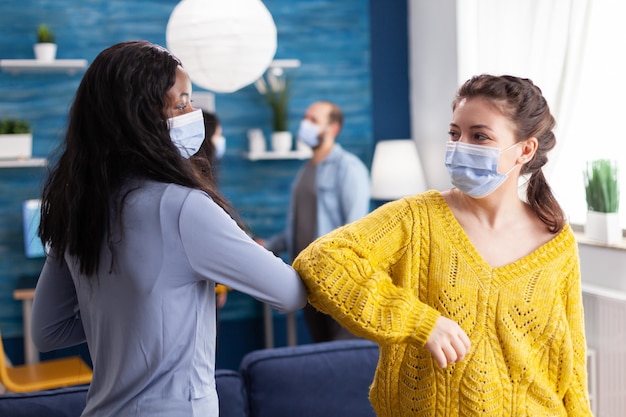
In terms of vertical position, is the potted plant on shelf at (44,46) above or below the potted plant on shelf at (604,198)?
above

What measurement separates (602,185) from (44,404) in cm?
232

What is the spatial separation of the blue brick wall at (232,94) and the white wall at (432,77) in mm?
316

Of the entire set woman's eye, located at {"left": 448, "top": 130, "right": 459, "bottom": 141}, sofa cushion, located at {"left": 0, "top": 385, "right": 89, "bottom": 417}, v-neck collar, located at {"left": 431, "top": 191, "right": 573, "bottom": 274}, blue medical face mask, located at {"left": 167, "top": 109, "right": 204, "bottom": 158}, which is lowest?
sofa cushion, located at {"left": 0, "top": 385, "right": 89, "bottom": 417}

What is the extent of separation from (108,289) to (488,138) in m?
0.81

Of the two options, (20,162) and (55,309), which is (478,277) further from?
(20,162)

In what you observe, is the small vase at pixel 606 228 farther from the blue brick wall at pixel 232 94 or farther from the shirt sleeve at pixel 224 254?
the shirt sleeve at pixel 224 254

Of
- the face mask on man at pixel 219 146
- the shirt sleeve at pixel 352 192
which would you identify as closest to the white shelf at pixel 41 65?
the face mask on man at pixel 219 146

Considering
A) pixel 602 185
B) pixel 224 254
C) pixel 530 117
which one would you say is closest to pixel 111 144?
pixel 224 254

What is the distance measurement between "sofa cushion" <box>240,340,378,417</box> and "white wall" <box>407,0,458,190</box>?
8.50 ft

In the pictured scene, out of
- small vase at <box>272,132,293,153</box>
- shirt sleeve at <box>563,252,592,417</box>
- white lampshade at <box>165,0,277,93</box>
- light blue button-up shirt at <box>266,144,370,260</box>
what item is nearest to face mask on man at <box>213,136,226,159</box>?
small vase at <box>272,132,293,153</box>

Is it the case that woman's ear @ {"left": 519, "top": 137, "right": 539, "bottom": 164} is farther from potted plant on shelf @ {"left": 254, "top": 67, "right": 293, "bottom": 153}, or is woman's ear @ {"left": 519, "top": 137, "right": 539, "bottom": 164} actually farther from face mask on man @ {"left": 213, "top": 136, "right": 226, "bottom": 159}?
potted plant on shelf @ {"left": 254, "top": 67, "right": 293, "bottom": 153}

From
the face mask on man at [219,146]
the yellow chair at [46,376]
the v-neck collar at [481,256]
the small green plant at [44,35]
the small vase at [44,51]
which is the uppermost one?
the small green plant at [44,35]

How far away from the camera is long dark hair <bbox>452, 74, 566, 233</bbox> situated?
1577 millimetres

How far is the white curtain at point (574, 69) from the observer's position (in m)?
3.42
